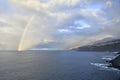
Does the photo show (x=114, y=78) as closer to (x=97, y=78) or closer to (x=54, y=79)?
(x=97, y=78)

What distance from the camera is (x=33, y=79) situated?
8044cm

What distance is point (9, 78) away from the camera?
83125mm

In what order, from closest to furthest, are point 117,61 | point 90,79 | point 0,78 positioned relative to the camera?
point 90,79, point 0,78, point 117,61

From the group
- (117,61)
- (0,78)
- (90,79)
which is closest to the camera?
(90,79)

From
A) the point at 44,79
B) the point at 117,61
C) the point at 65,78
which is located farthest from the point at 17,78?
the point at 117,61

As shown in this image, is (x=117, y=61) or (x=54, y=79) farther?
(x=117, y=61)

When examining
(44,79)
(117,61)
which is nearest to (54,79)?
(44,79)

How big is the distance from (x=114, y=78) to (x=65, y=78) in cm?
1717

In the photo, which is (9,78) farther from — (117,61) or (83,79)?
(117,61)

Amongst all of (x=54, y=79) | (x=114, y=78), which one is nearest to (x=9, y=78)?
(x=54, y=79)

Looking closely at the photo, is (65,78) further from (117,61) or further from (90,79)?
(117,61)

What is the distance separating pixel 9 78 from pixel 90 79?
2930 cm

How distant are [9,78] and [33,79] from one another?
946cm

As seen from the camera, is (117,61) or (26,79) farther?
(117,61)
